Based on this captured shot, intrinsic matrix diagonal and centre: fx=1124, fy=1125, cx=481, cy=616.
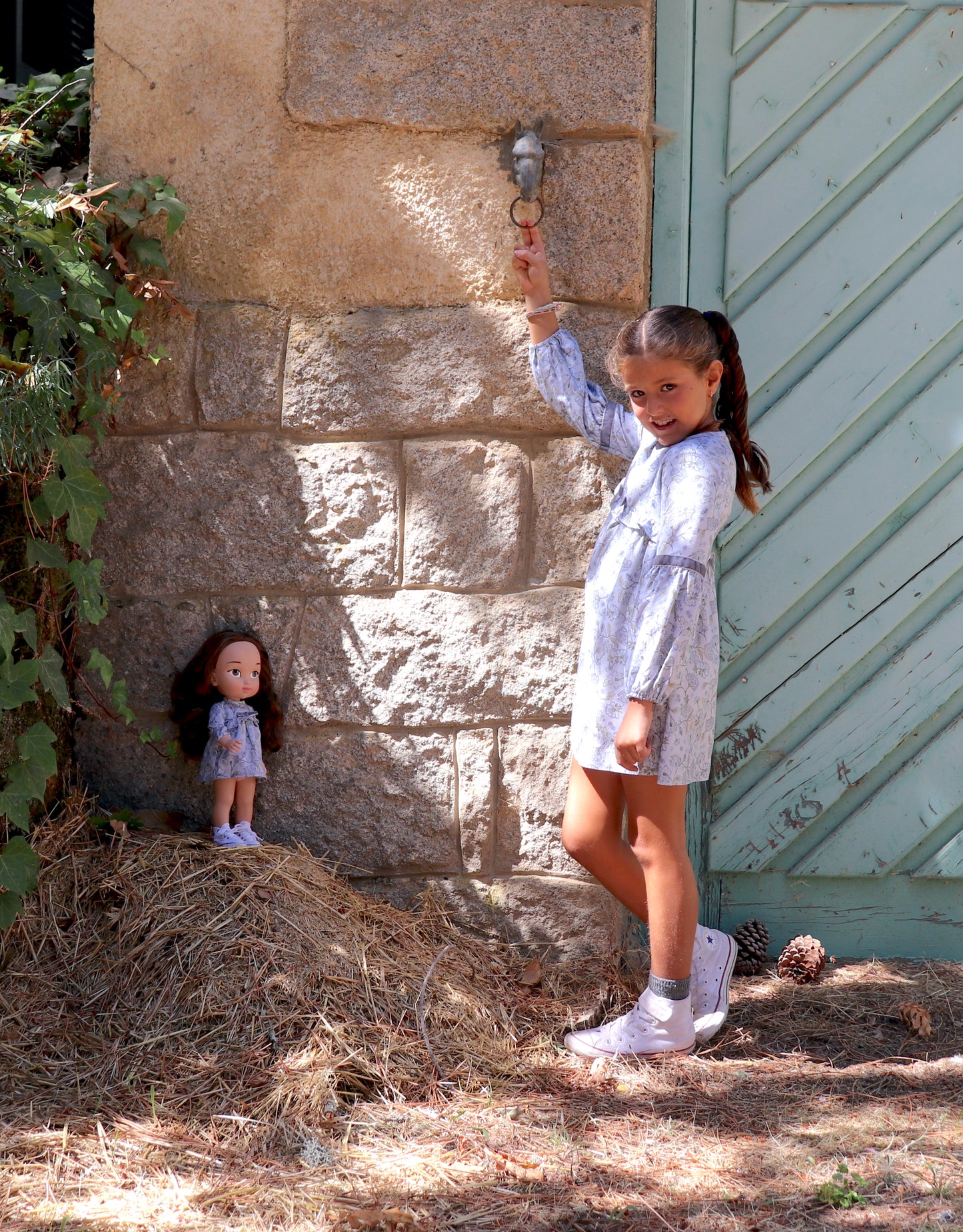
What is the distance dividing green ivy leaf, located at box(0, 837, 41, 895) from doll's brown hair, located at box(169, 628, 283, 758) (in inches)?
20.3

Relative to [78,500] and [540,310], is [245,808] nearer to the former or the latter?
[78,500]

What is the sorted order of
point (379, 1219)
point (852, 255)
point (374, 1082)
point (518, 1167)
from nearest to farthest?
point (379, 1219)
point (518, 1167)
point (374, 1082)
point (852, 255)

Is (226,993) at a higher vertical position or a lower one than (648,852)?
lower

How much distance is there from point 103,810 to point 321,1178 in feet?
3.67

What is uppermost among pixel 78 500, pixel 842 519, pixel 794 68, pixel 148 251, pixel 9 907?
pixel 794 68

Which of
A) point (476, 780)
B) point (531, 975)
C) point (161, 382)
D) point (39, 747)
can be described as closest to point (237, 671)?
point (39, 747)

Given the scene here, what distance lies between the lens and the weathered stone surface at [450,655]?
2.65 metres

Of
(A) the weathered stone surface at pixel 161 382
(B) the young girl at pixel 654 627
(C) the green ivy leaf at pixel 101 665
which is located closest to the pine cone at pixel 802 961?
(B) the young girl at pixel 654 627

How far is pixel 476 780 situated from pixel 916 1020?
1.12 meters

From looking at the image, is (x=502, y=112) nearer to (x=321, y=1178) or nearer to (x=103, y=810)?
(x=103, y=810)

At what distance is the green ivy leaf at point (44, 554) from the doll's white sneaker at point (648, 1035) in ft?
4.92

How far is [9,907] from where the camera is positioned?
2.20 metres

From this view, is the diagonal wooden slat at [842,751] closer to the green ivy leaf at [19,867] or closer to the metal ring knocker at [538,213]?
the metal ring knocker at [538,213]

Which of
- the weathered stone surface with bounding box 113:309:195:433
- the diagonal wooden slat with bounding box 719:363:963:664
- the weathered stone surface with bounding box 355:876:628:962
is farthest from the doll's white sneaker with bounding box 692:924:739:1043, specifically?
the weathered stone surface with bounding box 113:309:195:433
